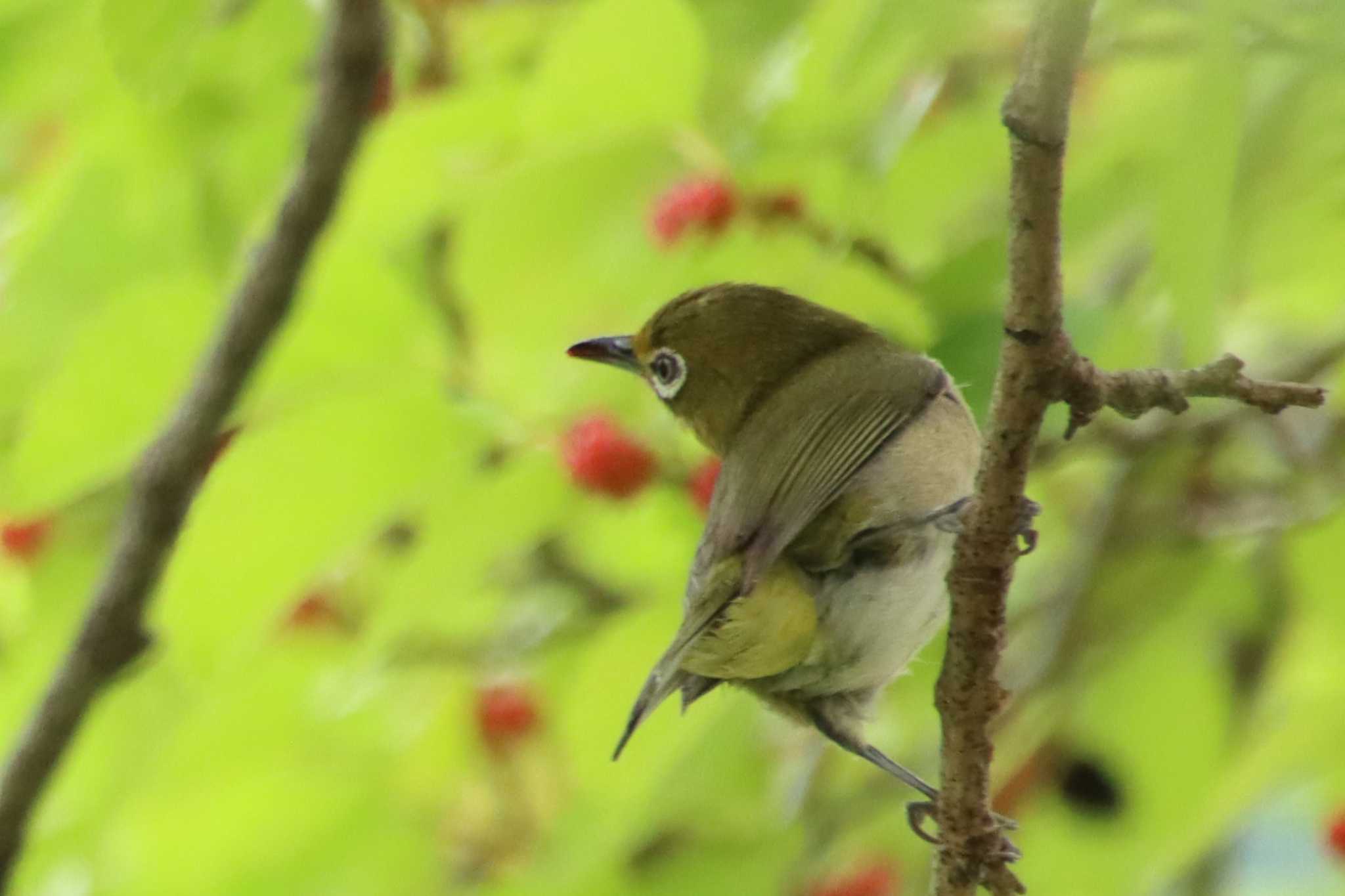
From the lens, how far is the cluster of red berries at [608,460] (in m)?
3.16

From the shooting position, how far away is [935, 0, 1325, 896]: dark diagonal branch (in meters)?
1.51

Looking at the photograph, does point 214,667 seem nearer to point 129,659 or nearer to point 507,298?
point 129,659

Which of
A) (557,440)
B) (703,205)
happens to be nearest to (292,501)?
(557,440)

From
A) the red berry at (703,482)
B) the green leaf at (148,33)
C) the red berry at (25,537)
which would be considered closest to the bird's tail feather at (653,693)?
the red berry at (703,482)

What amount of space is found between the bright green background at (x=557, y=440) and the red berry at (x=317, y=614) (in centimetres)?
6

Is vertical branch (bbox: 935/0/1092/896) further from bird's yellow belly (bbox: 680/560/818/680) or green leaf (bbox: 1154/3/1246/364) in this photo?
bird's yellow belly (bbox: 680/560/818/680)

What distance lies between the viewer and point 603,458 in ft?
10.4

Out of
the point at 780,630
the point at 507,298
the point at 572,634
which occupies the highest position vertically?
the point at 507,298

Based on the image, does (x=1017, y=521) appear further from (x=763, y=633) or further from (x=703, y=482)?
(x=703, y=482)

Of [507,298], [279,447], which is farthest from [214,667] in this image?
[507,298]

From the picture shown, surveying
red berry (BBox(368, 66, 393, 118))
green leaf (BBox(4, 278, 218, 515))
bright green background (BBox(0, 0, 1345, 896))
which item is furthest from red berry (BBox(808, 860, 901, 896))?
red berry (BBox(368, 66, 393, 118))

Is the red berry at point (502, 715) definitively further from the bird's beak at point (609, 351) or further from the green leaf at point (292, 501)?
the green leaf at point (292, 501)

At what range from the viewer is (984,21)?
3.52m

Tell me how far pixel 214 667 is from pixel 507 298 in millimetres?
841
